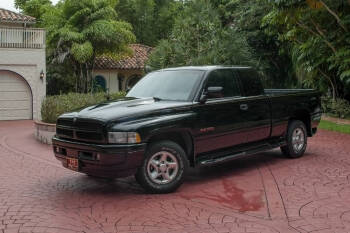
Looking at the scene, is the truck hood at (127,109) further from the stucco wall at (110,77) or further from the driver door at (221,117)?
the stucco wall at (110,77)

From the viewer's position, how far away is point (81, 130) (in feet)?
21.5

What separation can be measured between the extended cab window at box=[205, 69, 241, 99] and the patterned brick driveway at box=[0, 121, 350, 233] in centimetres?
149

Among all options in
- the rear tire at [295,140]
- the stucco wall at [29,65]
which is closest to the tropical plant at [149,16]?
the stucco wall at [29,65]

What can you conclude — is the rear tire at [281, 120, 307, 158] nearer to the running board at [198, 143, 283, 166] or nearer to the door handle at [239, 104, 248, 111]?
the running board at [198, 143, 283, 166]

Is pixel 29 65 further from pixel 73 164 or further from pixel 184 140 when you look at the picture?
pixel 184 140

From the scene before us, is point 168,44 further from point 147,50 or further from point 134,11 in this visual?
point 134,11

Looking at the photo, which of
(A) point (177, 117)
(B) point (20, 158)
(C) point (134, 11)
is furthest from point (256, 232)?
(C) point (134, 11)

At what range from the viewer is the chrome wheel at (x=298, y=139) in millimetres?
9302

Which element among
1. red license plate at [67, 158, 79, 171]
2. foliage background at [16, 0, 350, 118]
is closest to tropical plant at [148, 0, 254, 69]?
foliage background at [16, 0, 350, 118]

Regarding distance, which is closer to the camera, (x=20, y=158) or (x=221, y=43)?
(x=20, y=158)

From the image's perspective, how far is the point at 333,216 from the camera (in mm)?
5602

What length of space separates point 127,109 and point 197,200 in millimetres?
1704

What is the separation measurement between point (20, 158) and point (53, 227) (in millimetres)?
5543

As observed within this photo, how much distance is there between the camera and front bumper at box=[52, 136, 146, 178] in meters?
6.16
